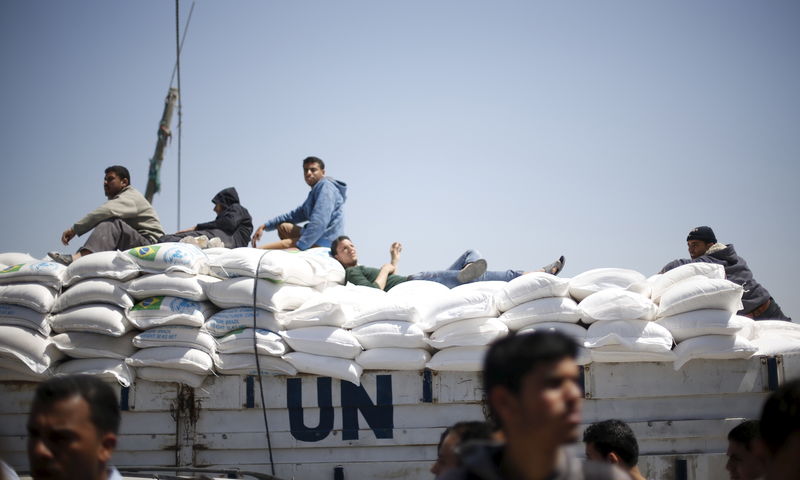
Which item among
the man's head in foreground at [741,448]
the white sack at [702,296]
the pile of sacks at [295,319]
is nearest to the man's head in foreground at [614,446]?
the man's head in foreground at [741,448]

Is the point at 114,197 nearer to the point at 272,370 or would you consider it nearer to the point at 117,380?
the point at 117,380

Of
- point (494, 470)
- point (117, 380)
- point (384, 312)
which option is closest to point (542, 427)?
point (494, 470)

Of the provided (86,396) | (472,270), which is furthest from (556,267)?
(86,396)

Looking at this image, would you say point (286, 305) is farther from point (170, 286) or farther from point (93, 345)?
point (93, 345)

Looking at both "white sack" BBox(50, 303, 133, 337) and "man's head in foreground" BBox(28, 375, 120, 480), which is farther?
"white sack" BBox(50, 303, 133, 337)

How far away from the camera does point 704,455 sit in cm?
449

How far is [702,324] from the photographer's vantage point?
15.0ft

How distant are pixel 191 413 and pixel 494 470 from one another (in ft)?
11.2

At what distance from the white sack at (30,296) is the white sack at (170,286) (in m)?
0.54

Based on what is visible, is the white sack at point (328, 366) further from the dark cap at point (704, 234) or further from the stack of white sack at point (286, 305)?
the dark cap at point (704, 234)

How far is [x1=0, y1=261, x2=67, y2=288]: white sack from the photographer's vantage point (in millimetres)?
4953

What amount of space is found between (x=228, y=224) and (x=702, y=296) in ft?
13.0

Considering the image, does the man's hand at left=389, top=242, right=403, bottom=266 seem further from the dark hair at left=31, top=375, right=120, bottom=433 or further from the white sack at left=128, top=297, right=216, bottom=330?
the dark hair at left=31, top=375, right=120, bottom=433

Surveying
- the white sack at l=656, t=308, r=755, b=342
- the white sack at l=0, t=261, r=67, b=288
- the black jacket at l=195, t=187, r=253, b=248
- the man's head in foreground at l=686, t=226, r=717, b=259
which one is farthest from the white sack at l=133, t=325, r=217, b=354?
the man's head in foreground at l=686, t=226, r=717, b=259
